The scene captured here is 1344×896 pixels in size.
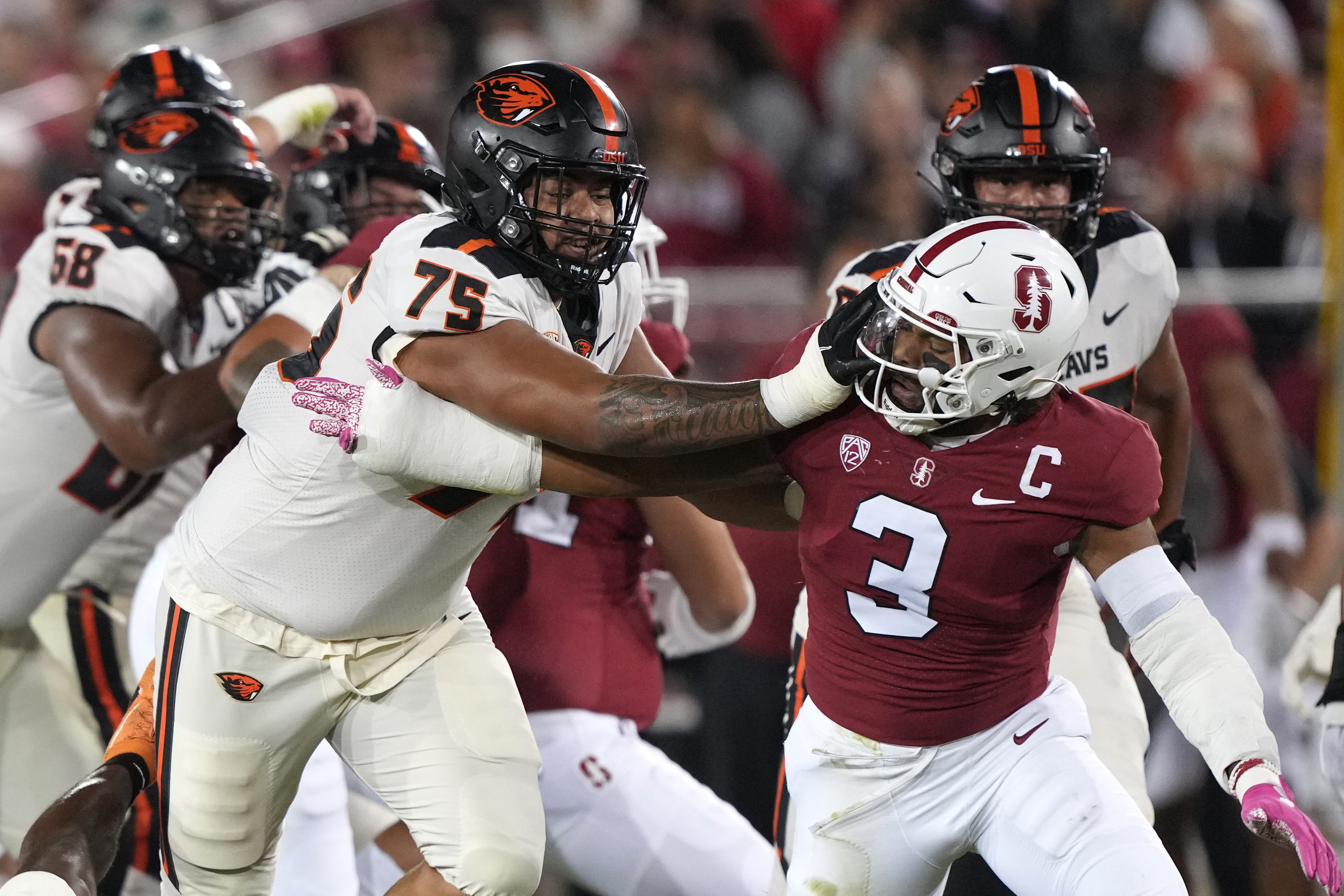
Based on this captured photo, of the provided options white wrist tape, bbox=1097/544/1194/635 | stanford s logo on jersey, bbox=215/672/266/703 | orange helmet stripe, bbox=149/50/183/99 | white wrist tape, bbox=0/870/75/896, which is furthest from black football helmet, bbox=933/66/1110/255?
white wrist tape, bbox=0/870/75/896

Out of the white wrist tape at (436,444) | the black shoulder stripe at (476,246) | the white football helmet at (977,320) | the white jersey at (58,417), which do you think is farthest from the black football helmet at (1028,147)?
the white jersey at (58,417)

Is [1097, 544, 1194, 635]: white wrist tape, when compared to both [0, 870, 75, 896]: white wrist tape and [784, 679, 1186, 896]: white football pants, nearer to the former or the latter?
[784, 679, 1186, 896]: white football pants

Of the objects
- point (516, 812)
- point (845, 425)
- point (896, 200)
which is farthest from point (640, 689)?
point (896, 200)

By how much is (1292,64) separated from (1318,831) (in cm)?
636

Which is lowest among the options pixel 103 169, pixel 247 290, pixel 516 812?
pixel 516 812

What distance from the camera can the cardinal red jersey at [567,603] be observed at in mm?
3609

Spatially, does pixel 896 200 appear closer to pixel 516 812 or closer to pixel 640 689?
pixel 640 689

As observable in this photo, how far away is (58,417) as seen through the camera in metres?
3.97

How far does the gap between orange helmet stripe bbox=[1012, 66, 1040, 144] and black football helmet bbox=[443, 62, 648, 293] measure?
3.43 feet

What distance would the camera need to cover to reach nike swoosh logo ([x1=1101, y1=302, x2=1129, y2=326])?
3.58m

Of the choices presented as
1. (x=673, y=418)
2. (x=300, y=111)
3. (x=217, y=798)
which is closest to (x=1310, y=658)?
(x=673, y=418)

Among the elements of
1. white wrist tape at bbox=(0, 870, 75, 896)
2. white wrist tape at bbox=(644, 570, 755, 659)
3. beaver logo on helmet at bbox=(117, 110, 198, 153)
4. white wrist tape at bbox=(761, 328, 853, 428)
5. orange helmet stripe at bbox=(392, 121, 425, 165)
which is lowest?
white wrist tape at bbox=(644, 570, 755, 659)

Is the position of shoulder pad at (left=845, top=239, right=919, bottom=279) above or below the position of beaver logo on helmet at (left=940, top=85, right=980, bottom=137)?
below

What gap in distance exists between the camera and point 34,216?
24.5ft
